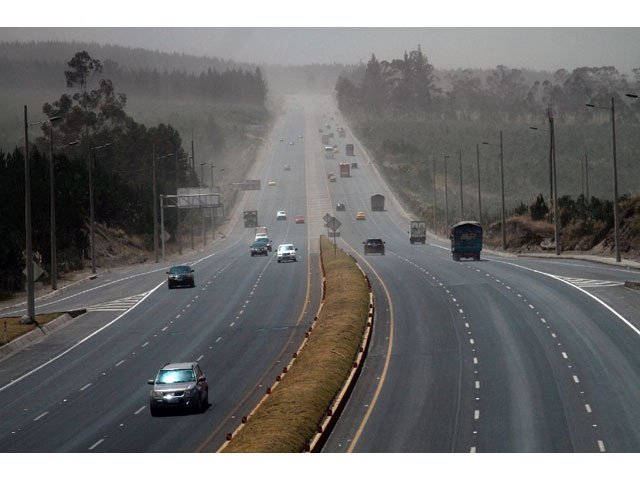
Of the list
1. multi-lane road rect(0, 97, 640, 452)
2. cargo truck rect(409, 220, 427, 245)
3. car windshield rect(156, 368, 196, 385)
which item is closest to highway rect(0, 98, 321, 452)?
multi-lane road rect(0, 97, 640, 452)

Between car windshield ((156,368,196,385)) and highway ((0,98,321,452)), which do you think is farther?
car windshield ((156,368,196,385))

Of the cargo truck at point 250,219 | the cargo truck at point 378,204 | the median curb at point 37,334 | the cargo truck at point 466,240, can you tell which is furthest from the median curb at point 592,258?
the cargo truck at point 378,204

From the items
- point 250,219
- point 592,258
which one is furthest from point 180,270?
point 250,219

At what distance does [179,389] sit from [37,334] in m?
24.3

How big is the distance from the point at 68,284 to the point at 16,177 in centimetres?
1917

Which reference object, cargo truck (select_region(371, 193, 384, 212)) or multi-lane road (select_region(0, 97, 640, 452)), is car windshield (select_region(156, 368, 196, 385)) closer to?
multi-lane road (select_region(0, 97, 640, 452))

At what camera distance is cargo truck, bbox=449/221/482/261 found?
101750 mm

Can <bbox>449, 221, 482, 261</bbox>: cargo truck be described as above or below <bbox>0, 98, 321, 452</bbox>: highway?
above

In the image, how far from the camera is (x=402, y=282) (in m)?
81.2

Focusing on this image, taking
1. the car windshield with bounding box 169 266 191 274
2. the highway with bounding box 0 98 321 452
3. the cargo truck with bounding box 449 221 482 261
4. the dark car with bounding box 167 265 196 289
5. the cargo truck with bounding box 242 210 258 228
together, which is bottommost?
the highway with bounding box 0 98 321 452

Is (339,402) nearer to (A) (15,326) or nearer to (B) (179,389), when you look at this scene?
(B) (179,389)

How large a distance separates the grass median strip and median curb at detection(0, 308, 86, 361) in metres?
14.7

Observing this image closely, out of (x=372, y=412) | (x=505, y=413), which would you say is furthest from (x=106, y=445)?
(x=505, y=413)

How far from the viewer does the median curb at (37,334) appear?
58.5m
